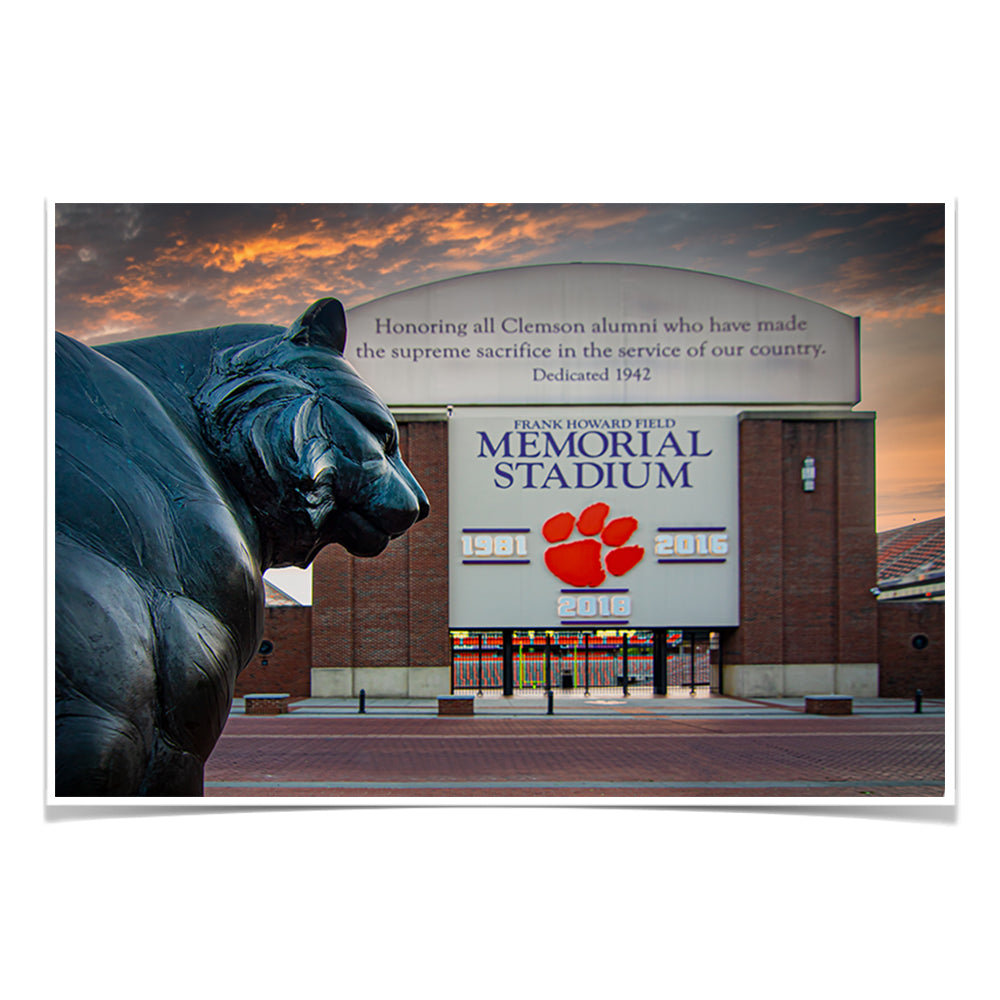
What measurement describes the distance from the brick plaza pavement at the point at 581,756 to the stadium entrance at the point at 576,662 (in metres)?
4.48

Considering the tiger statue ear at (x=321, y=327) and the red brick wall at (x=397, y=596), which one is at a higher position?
the tiger statue ear at (x=321, y=327)

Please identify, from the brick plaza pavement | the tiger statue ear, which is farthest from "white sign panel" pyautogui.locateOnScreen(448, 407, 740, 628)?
the tiger statue ear

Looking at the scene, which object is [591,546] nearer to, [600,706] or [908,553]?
[600,706]

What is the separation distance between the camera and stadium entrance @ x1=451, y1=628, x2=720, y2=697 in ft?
77.6

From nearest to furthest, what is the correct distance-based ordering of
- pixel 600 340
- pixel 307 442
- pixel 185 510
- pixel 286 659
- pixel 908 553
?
pixel 185 510 < pixel 307 442 < pixel 600 340 < pixel 286 659 < pixel 908 553

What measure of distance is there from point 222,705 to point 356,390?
988 millimetres

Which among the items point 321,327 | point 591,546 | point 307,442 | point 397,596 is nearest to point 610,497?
point 591,546

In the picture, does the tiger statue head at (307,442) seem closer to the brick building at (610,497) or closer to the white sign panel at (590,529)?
the brick building at (610,497)

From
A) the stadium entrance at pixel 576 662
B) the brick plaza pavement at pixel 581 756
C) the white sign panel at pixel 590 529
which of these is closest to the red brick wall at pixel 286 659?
the stadium entrance at pixel 576 662

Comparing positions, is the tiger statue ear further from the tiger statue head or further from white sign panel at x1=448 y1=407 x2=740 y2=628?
white sign panel at x1=448 y1=407 x2=740 y2=628

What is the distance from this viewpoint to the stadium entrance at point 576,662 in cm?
2364

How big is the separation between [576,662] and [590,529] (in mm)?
5436

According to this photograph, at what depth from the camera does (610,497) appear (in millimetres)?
20969
